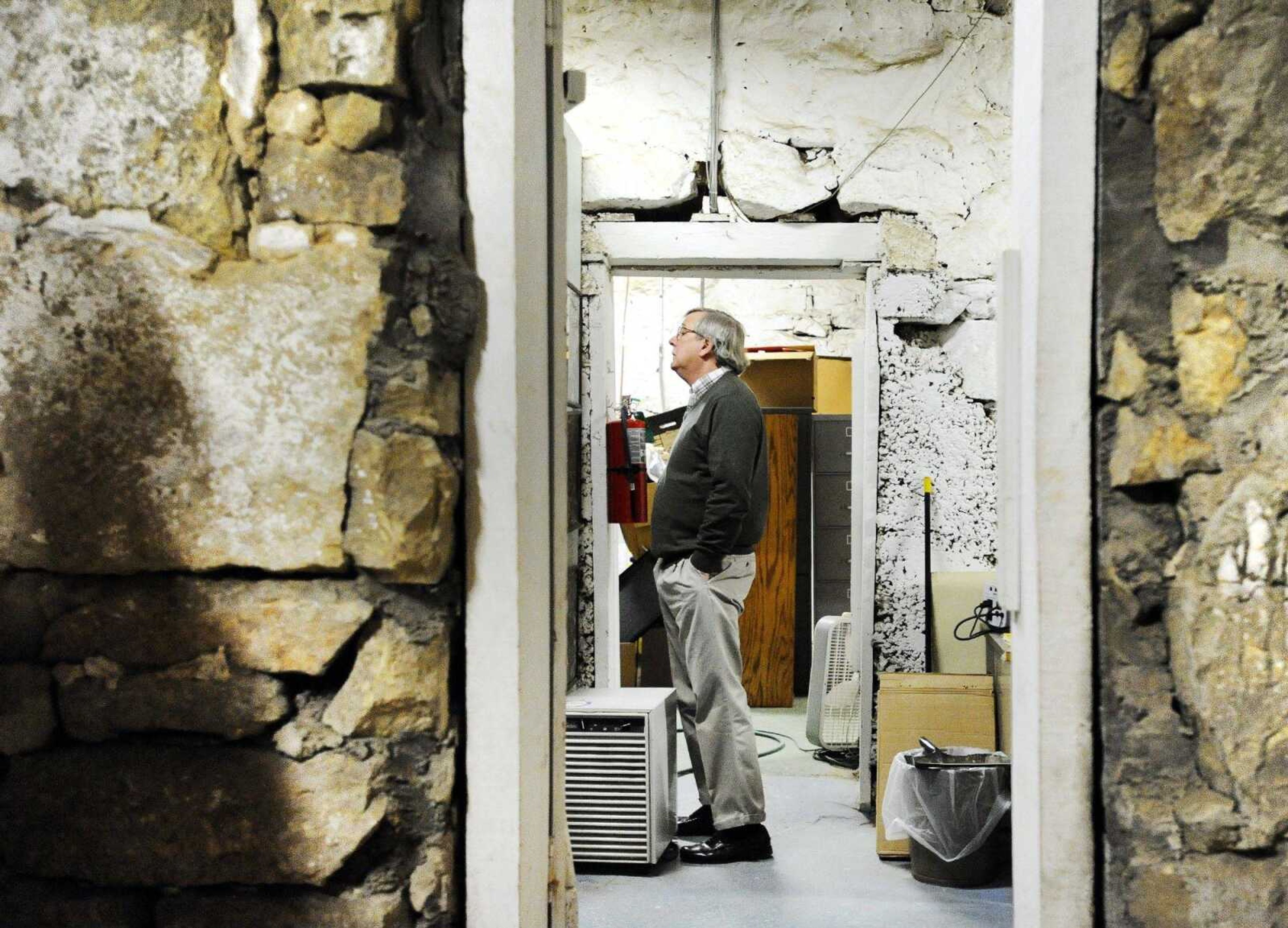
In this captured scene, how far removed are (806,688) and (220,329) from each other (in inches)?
202

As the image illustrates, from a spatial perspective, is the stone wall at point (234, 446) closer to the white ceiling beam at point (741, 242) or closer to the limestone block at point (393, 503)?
the limestone block at point (393, 503)

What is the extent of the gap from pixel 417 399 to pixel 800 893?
8.02 ft

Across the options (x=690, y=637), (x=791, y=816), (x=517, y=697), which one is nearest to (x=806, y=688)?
(x=791, y=816)

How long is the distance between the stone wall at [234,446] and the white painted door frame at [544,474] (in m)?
0.04

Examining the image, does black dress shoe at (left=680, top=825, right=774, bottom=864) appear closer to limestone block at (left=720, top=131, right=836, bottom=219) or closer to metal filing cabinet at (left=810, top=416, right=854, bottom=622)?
limestone block at (left=720, top=131, right=836, bottom=219)

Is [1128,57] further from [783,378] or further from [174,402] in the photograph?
[783,378]

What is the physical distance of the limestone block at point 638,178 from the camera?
3.85 metres

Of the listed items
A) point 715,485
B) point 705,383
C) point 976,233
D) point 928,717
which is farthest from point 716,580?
point 976,233

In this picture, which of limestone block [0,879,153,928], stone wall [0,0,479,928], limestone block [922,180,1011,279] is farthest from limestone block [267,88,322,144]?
limestone block [922,180,1011,279]

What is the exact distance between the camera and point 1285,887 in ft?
4.06

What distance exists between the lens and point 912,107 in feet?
12.5

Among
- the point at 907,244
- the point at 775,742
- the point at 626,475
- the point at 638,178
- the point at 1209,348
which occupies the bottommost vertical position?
the point at 775,742

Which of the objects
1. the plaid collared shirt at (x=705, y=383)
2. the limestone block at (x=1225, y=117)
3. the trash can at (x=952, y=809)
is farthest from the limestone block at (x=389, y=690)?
the plaid collared shirt at (x=705, y=383)

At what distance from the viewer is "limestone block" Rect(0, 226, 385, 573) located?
134 centimetres
